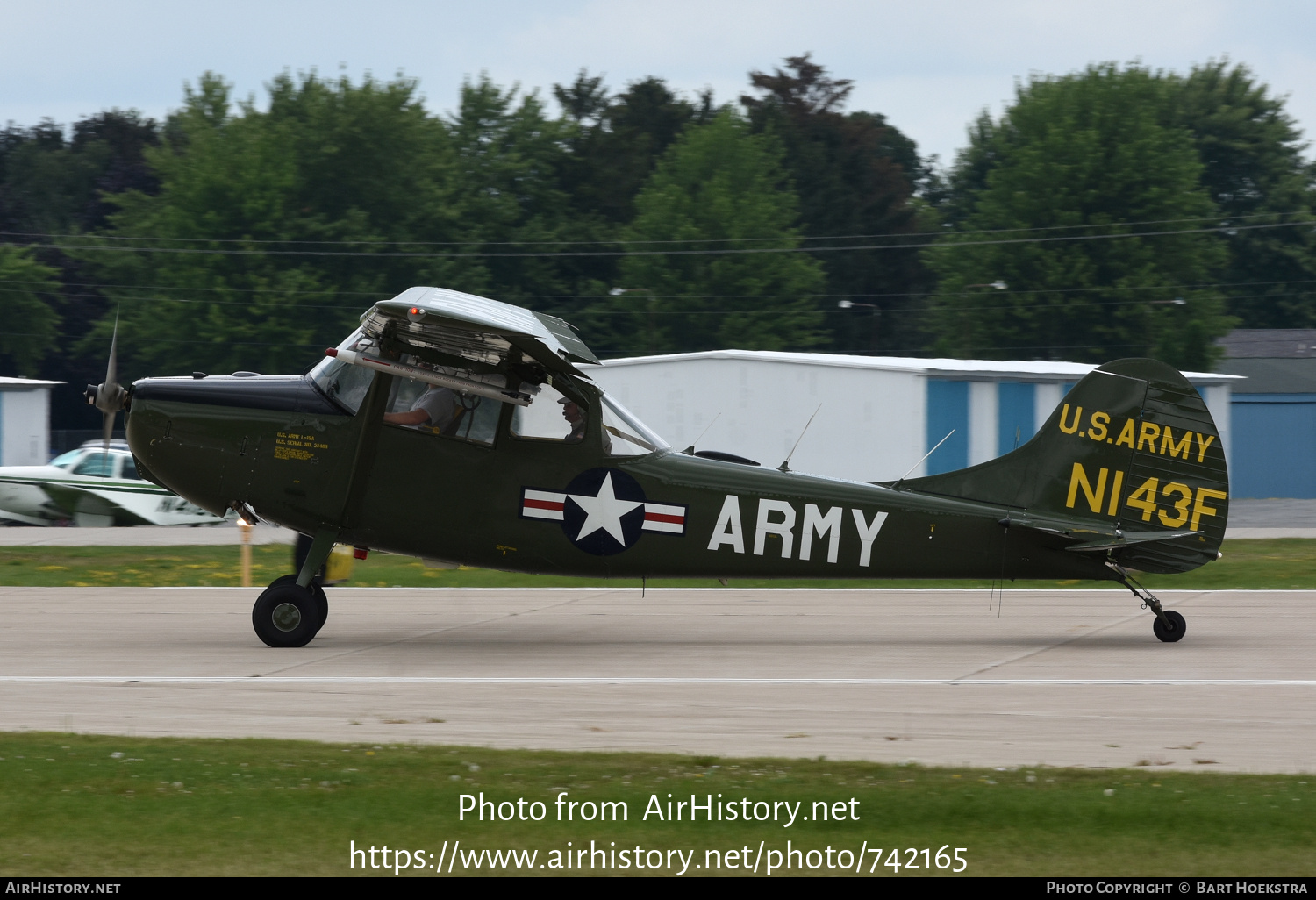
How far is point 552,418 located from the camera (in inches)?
473

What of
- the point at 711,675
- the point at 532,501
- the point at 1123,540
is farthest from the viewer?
the point at 532,501

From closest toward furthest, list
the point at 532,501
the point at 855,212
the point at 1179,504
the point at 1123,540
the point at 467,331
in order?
the point at 467,331
the point at 1123,540
the point at 532,501
the point at 1179,504
the point at 855,212

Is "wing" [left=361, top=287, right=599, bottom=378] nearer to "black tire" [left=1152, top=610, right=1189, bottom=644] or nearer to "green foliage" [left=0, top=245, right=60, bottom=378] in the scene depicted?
"black tire" [left=1152, top=610, right=1189, bottom=644]

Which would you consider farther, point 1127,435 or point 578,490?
point 1127,435

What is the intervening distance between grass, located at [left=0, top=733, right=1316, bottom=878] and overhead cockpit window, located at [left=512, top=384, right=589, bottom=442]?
427 centimetres

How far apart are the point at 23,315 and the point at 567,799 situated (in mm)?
62288

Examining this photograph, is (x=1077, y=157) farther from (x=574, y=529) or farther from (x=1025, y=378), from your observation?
(x=574, y=529)

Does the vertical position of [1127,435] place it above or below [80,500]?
above

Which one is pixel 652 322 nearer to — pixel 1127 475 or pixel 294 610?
pixel 1127 475

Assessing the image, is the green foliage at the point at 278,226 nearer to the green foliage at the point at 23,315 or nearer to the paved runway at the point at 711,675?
the green foliage at the point at 23,315

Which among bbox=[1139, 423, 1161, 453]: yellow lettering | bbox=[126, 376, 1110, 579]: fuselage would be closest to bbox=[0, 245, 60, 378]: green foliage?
bbox=[126, 376, 1110, 579]: fuselage

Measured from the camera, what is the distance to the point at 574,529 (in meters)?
12.0

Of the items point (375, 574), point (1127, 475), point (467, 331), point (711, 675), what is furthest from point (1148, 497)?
point (375, 574)

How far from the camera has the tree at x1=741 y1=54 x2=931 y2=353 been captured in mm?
73062
